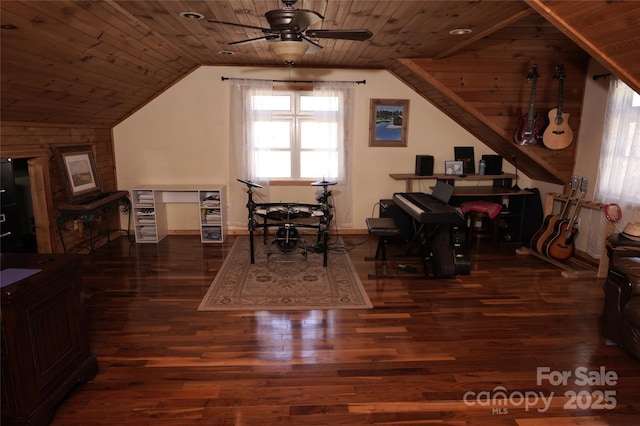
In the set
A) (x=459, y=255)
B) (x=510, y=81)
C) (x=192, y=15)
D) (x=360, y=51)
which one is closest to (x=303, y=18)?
(x=192, y=15)

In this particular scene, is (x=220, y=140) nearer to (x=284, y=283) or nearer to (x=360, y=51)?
(x=360, y=51)

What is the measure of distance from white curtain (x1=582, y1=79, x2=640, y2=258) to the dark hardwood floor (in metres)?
0.90

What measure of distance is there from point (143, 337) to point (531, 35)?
4509 millimetres

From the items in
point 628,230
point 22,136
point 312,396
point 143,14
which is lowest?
point 312,396

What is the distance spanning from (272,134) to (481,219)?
135 inches

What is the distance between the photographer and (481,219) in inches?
232

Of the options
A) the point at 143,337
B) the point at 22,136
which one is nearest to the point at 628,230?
the point at 143,337

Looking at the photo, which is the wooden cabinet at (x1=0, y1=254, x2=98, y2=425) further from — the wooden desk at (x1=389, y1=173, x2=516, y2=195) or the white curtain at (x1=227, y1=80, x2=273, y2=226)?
the wooden desk at (x1=389, y1=173, x2=516, y2=195)

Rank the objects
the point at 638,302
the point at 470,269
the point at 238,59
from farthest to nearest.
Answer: the point at 238,59 < the point at 470,269 < the point at 638,302

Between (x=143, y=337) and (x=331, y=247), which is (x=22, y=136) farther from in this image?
(x=331, y=247)

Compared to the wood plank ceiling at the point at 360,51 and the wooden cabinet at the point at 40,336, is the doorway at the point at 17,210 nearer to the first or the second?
the wood plank ceiling at the point at 360,51

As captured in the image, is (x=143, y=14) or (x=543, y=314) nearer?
(x=143, y=14)

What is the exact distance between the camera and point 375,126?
5.59 metres

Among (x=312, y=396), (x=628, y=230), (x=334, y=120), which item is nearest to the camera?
(x=312, y=396)
